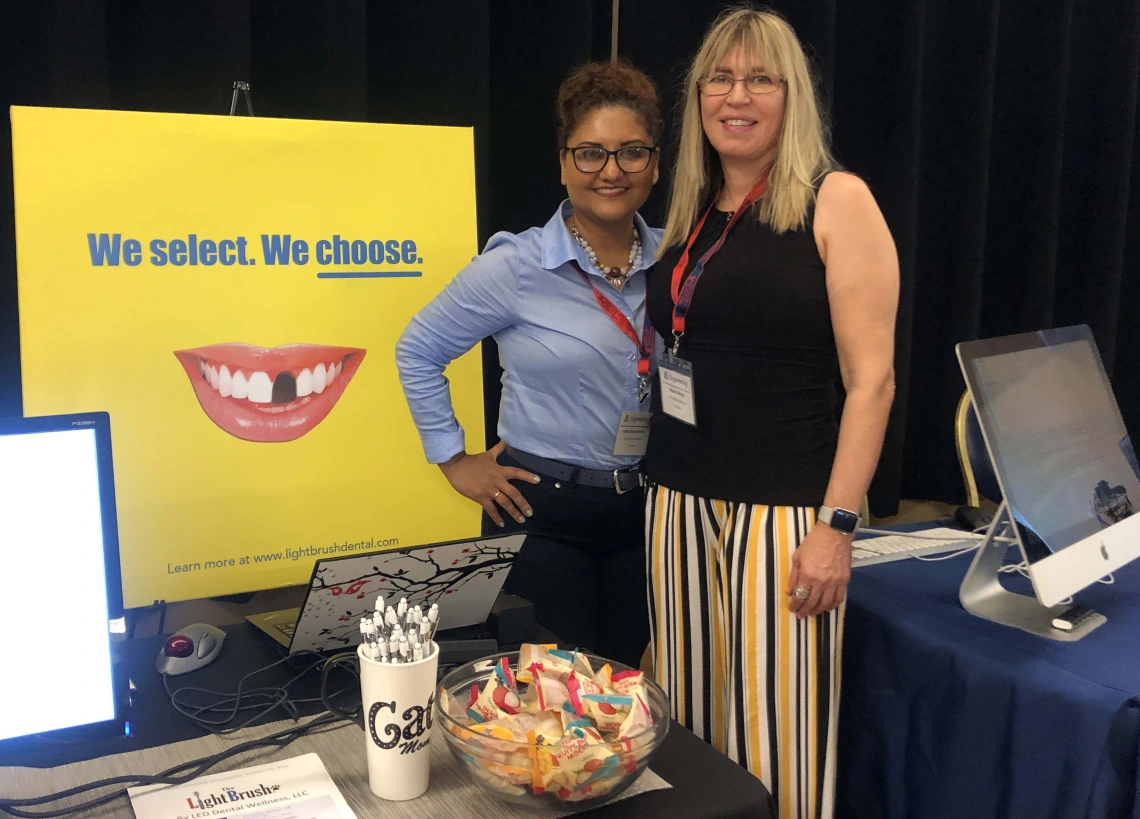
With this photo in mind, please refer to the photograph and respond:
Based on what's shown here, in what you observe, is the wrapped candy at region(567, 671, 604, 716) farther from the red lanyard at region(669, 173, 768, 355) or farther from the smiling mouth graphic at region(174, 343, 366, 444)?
the smiling mouth graphic at region(174, 343, 366, 444)

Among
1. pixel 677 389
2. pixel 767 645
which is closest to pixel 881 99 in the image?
pixel 677 389

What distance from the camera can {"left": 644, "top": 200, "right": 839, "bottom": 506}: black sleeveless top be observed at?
4.44ft

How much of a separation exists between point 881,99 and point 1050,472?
1758 millimetres

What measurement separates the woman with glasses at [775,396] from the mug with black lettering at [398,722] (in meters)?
0.69

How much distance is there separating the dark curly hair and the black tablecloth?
3.26 ft

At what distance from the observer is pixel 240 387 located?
4.90 ft

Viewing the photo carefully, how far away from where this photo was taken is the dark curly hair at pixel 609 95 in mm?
1579

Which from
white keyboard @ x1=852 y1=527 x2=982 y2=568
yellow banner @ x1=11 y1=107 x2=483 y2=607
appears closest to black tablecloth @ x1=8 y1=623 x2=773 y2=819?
yellow banner @ x1=11 y1=107 x2=483 y2=607

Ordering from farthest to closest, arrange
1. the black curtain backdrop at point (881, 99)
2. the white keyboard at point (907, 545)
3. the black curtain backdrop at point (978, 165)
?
1. the black curtain backdrop at point (978, 165)
2. the black curtain backdrop at point (881, 99)
3. the white keyboard at point (907, 545)

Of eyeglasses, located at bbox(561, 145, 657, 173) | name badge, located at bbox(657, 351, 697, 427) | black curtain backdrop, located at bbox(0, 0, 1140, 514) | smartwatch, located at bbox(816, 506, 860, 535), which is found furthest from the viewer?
black curtain backdrop, located at bbox(0, 0, 1140, 514)

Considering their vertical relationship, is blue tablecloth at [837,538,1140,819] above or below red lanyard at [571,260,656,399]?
below

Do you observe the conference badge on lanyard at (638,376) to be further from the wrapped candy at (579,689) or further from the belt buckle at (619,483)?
the wrapped candy at (579,689)

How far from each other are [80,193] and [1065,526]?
153cm

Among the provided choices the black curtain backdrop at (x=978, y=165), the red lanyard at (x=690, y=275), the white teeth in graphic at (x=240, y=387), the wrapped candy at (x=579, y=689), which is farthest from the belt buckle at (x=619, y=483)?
the black curtain backdrop at (x=978, y=165)
